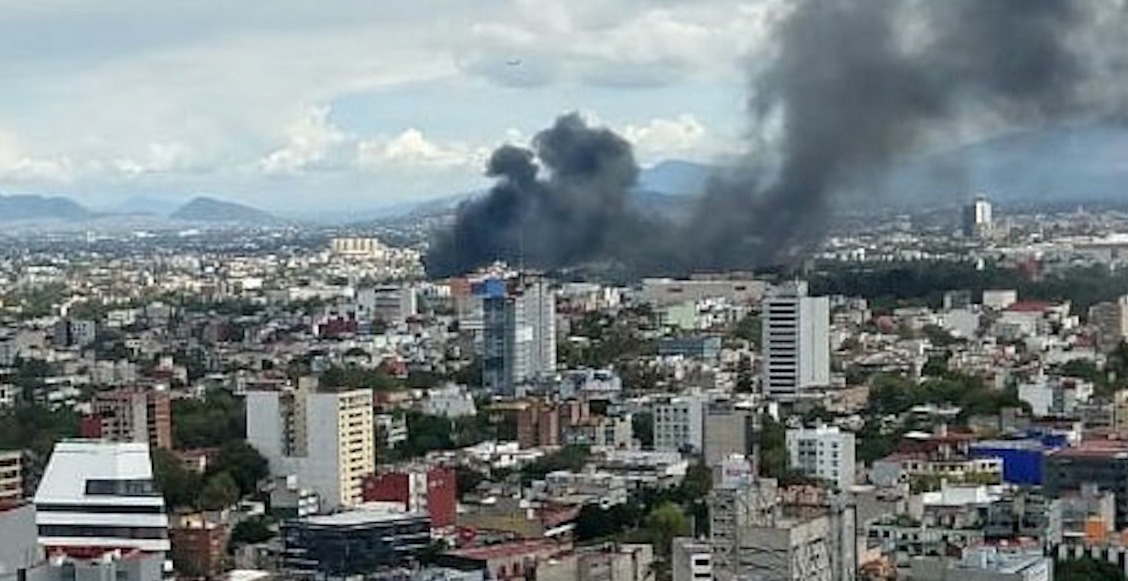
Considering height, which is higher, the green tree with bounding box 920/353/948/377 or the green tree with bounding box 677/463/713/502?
the green tree with bounding box 920/353/948/377

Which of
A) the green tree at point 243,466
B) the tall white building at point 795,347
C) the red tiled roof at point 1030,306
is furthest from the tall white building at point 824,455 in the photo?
the red tiled roof at point 1030,306

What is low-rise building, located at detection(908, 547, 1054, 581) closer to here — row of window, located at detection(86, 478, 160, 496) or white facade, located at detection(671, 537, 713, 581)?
white facade, located at detection(671, 537, 713, 581)

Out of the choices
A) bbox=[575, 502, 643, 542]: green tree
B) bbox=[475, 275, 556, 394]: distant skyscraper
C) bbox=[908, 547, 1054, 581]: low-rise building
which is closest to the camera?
bbox=[908, 547, 1054, 581]: low-rise building

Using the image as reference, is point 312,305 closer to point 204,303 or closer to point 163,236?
point 204,303

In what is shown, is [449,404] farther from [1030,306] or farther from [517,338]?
[1030,306]

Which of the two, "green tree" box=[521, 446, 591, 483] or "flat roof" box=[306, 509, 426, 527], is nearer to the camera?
"flat roof" box=[306, 509, 426, 527]

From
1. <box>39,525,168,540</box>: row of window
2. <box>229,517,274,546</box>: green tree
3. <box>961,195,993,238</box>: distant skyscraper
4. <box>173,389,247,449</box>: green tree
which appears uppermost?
<box>961,195,993,238</box>: distant skyscraper

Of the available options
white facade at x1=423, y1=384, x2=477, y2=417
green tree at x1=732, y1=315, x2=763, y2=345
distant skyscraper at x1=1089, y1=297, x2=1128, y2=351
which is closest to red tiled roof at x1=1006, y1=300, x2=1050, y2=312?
distant skyscraper at x1=1089, y1=297, x2=1128, y2=351

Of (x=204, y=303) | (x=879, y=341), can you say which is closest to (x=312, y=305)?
(x=204, y=303)
